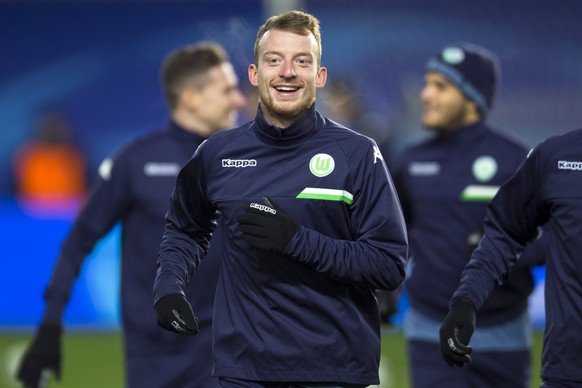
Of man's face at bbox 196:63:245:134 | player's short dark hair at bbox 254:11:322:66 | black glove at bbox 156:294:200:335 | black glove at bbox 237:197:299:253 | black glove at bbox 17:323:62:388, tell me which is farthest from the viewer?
man's face at bbox 196:63:245:134

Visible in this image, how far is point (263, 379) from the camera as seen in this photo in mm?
3891

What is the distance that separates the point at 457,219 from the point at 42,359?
6.69 ft

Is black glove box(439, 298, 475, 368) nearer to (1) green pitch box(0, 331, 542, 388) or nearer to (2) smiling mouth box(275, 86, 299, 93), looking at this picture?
(2) smiling mouth box(275, 86, 299, 93)

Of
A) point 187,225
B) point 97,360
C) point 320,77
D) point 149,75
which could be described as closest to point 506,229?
point 320,77

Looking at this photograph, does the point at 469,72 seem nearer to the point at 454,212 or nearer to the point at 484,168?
the point at 484,168

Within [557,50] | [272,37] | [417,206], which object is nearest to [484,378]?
[417,206]

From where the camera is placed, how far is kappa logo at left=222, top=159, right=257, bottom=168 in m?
4.04

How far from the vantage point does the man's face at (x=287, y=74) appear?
3.97 metres

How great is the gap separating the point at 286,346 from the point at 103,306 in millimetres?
7603

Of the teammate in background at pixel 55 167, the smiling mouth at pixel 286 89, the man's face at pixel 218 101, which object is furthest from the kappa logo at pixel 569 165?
the teammate in background at pixel 55 167

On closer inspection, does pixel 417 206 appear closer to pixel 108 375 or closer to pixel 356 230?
pixel 356 230

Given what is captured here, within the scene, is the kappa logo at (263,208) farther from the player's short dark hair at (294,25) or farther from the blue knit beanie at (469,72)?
the blue knit beanie at (469,72)

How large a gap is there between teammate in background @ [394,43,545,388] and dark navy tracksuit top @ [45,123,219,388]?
3.68 feet

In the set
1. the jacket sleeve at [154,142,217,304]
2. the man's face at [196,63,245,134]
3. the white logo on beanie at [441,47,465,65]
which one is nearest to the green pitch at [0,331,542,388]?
the white logo on beanie at [441,47,465,65]
